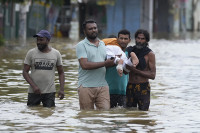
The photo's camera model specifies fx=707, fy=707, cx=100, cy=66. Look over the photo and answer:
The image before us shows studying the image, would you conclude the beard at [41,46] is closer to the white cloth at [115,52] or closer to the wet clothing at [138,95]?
the white cloth at [115,52]

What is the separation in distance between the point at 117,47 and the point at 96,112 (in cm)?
105

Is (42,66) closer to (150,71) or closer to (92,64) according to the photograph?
(92,64)

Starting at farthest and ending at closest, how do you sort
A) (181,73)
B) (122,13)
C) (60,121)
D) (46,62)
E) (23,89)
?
(122,13) < (181,73) < (23,89) < (46,62) < (60,121)

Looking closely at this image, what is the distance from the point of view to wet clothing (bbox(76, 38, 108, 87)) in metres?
10.3

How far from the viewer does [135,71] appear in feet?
35.1

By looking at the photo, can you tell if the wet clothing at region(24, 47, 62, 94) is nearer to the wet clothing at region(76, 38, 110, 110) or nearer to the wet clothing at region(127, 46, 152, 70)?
the wet clothing at region(76, 38, 110, 110)


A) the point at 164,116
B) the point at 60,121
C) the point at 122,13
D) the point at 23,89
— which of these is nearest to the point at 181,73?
the point at 23,89

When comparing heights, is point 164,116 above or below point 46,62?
below

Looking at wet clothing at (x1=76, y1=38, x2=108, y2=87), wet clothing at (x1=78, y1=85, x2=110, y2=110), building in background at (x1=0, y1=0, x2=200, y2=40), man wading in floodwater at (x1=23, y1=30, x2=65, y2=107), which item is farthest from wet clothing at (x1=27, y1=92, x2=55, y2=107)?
building in background at (x1=0, y1=0, x2=200, y2=40)

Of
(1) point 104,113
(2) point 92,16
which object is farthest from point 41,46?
(2) point 92,16

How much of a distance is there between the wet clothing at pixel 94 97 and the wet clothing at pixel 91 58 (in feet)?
0.25

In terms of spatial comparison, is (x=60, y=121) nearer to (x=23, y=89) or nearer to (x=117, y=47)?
(x=117, y=47)

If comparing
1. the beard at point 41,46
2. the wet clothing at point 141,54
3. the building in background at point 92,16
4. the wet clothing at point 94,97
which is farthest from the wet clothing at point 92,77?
the building in background at point 92,16

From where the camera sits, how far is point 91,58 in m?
10.3
